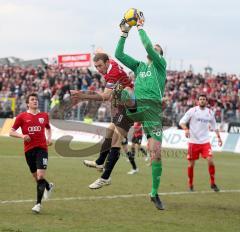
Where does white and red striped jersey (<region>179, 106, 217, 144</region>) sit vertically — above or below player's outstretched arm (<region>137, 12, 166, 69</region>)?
below

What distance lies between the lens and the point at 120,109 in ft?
37.9

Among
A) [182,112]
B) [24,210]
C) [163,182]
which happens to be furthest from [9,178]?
[182,112]

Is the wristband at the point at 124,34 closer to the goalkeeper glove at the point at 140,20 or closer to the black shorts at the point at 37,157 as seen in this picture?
the goalkeeper glove at the point at 140,20

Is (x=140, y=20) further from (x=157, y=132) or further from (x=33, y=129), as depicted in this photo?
(x=33, y=129)

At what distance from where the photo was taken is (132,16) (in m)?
10.9

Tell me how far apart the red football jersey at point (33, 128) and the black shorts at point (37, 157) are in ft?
0.24

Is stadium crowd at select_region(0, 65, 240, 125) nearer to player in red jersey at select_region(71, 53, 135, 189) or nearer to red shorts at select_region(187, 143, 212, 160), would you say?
red shorts at select_region(187, 143, 212, 160)

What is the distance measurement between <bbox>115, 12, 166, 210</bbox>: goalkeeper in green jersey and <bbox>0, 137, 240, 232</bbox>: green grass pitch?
0.83 m

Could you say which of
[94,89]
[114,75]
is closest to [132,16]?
[114,75]

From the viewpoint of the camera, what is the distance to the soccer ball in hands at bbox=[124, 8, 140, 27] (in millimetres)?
10883

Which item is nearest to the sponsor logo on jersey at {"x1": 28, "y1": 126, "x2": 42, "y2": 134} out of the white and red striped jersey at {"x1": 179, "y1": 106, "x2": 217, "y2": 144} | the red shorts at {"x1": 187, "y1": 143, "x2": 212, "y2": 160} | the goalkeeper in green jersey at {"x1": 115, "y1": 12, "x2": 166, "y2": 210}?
the goalkeeper in green jersey at {"x1": 115, "y1": 12, "x2": 166, "y2": 210}

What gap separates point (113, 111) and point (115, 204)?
5.48 ft

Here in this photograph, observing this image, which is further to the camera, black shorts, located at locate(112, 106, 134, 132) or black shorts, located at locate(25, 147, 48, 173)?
black shorts, located at locate(112, 106, 134, 132)

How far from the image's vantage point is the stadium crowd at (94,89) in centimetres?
3369
